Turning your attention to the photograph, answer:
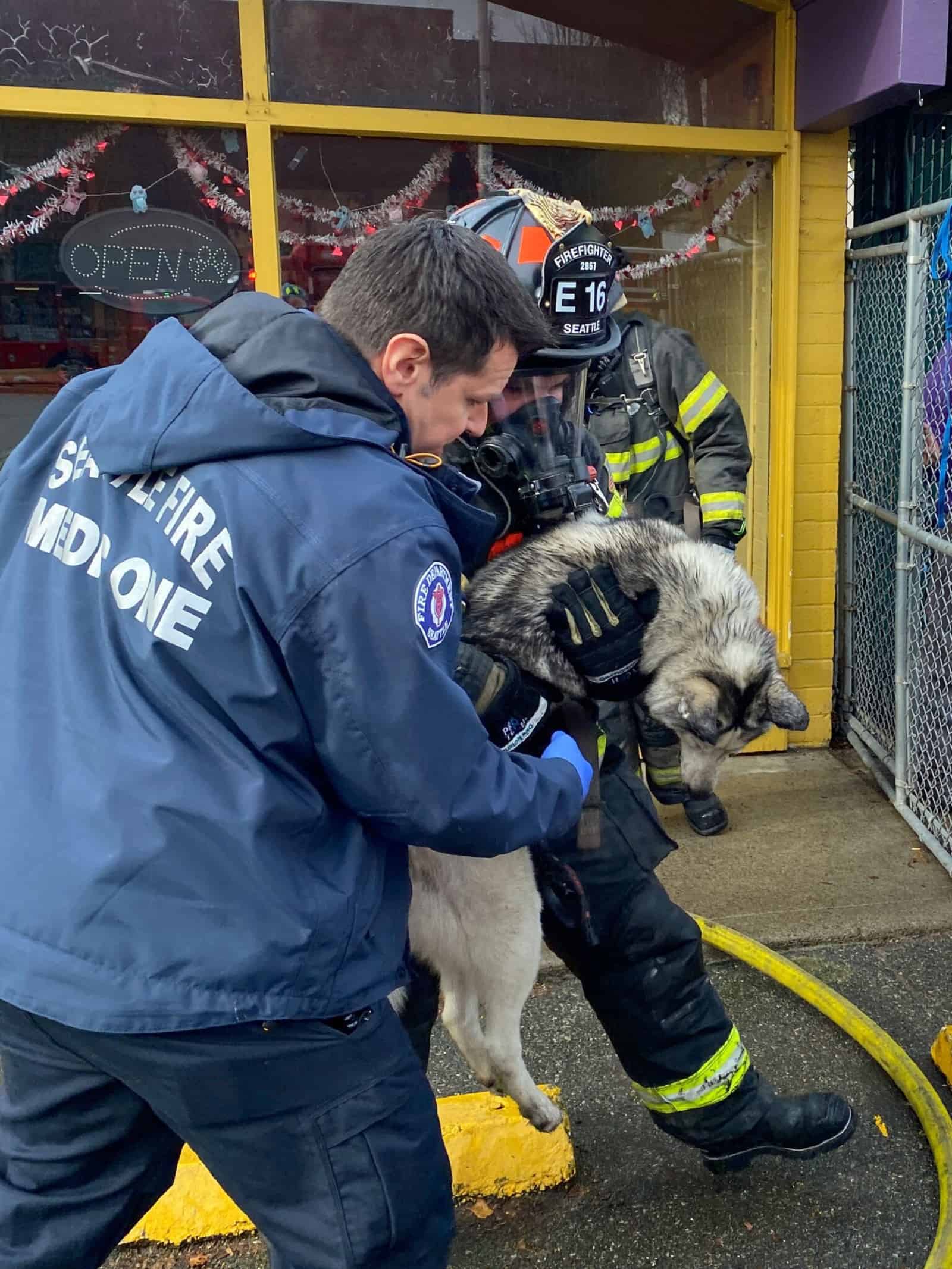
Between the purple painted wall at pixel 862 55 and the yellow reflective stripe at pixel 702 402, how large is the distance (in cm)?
133

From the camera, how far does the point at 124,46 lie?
439cm

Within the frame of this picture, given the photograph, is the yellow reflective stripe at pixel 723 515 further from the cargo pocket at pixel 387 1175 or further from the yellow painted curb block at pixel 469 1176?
the cargo pocket at pixel 387 1175

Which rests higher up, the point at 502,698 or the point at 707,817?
the point at 502,698

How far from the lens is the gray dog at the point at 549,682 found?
2.30 metres

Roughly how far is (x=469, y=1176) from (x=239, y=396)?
85.3 inches

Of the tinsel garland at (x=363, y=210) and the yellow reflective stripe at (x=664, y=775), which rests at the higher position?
the tinsel garland at (x=363, y=210)

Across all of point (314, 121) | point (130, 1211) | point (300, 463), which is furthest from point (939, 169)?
point (130, 1211)

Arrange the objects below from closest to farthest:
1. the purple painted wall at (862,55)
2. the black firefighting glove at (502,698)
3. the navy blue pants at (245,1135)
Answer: the navy blue pants at (245,1135) → the black firefighting glove at (502,698) → the purple painted wall at (862,55)

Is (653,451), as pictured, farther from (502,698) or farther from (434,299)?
(434,299)

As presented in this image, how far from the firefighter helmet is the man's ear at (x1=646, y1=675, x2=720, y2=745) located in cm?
84

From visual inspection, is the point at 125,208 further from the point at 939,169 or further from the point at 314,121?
the point at 939,169

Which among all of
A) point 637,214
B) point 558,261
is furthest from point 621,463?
point 558,261

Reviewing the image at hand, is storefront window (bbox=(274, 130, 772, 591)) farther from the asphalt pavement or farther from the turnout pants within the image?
the turnout pants

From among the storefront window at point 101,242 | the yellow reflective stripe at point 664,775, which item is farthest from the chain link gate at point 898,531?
the storefront window at point 101,242
